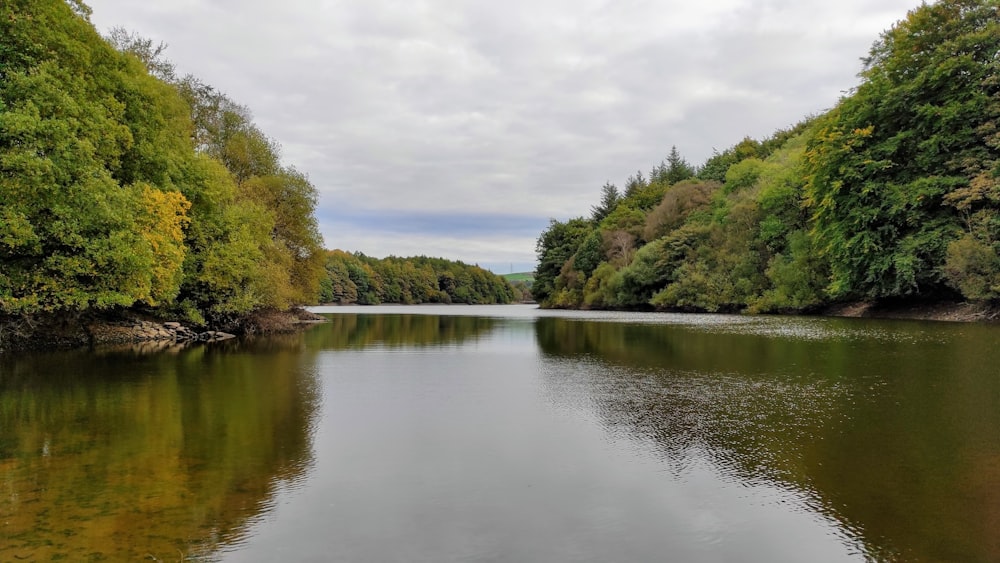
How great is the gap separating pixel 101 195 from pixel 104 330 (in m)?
9.45

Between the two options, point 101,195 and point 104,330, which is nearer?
point 101,195

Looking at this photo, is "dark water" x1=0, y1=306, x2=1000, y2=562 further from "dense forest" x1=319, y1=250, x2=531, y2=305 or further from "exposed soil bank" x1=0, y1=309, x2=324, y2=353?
"dense forest" x1=319, y1=250, x2=531, y2=305

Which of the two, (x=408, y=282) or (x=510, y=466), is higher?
(x=408, y=282)

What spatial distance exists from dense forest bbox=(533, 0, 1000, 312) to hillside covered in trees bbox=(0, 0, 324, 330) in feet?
116

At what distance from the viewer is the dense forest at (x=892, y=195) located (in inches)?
1204

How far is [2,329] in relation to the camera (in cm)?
1986

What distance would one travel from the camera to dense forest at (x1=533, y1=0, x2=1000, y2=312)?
30578mm

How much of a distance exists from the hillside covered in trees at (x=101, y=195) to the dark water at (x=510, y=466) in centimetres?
564

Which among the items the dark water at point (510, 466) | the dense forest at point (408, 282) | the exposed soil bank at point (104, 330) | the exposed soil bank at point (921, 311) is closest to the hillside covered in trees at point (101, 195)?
the exposed soil bank at point (104, 330)

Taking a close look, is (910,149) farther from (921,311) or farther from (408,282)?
(408,282)

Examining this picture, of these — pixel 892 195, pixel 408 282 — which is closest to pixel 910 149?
pixel 892 195

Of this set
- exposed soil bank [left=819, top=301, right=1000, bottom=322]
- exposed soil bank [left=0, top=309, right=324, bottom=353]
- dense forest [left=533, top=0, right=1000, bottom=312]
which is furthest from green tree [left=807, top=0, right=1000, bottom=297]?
exposed soil bank [left=0, top=309, right=324, bottom=353]

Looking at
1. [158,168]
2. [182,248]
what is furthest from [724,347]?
[158,168]

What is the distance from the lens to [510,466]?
709 cm
